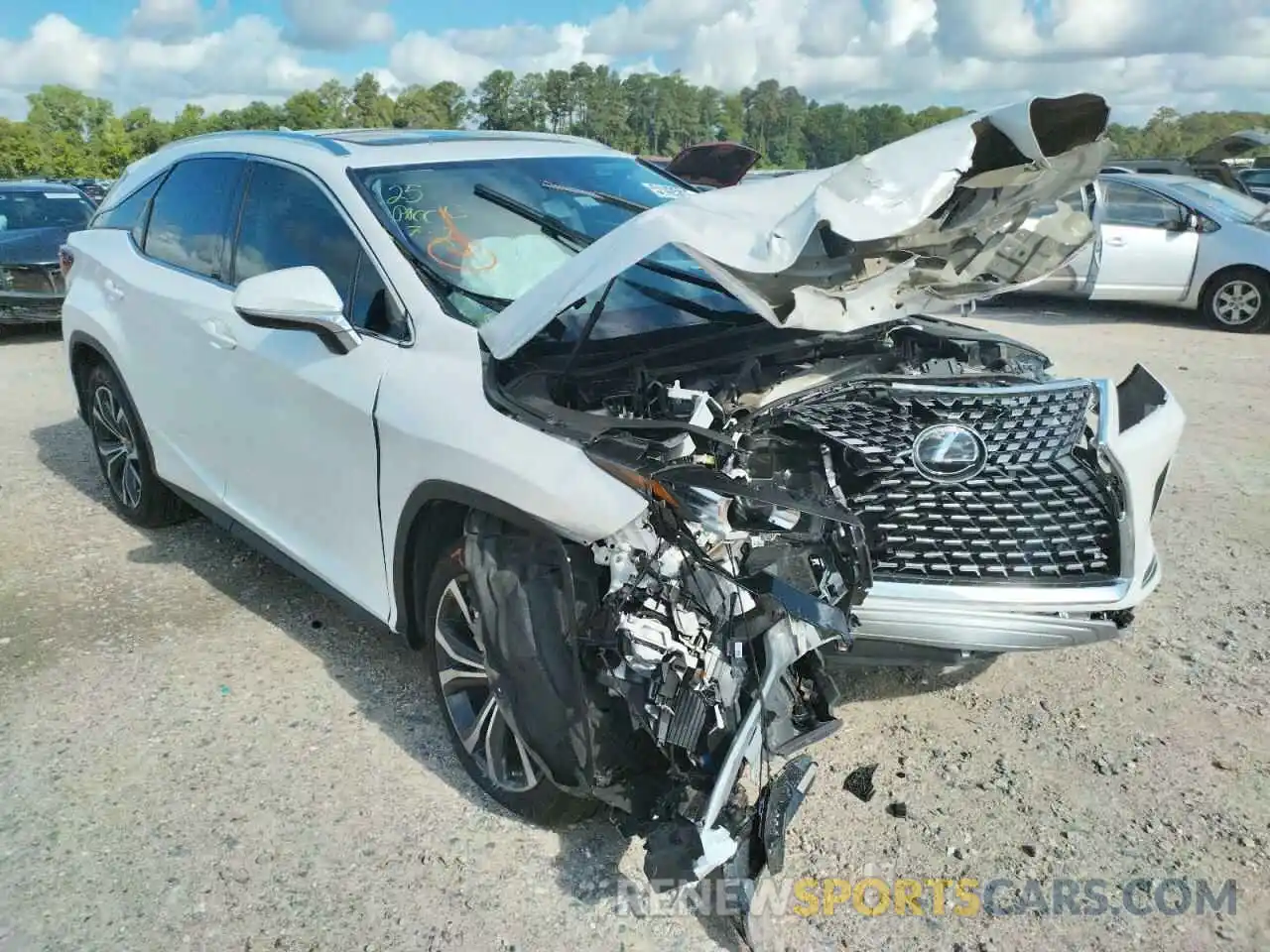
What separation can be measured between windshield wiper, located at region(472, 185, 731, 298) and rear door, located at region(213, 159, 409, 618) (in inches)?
21.0

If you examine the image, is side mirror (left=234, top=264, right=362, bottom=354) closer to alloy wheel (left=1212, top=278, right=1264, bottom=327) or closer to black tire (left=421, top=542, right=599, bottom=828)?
black tire (left=421, top=542, right=599, bottom=828)

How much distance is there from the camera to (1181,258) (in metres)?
11.0

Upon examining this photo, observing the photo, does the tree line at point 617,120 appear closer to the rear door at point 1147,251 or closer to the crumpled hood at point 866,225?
the rear door at point 1147,251

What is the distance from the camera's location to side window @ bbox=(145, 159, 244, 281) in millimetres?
4254

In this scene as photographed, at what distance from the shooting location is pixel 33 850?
296cm

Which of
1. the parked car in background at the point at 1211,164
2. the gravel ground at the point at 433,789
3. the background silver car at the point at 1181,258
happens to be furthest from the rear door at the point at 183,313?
the parked car in background at the point at 1211,164

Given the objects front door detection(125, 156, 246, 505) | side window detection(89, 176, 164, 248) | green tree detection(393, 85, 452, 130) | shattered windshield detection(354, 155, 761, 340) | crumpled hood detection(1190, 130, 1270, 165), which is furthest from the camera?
green tree detection(393, 85, 452, 130)

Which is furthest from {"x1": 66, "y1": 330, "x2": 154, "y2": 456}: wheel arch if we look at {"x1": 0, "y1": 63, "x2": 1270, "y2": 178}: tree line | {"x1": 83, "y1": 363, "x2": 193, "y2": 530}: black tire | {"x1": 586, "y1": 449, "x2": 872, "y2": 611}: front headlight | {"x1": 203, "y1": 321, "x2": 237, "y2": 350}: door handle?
{"x1": 0, "y1": 63, "x2": 1270, "y2": 178}: tree line

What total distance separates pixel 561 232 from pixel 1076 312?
33.3 feet

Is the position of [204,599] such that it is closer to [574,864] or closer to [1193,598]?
[574,864]

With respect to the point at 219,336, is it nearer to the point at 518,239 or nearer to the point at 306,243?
the point at 306,243

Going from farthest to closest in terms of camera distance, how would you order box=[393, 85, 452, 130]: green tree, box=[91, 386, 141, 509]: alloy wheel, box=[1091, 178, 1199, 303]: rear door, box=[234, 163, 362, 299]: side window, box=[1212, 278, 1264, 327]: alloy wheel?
box=[393, 85, 452, 130]: green tree → box=[1091, 178, 1199, 303]: rear door → box=[1212, 278, 1264, 327]: alloy wheel → box=[91, 386, 141, 509]: alloy wheel → box=[234, 163, 362, 299]: side window

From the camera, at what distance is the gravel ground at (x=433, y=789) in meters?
2.66

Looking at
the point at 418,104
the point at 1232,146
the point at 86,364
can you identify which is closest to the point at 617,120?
the point at 418,104
